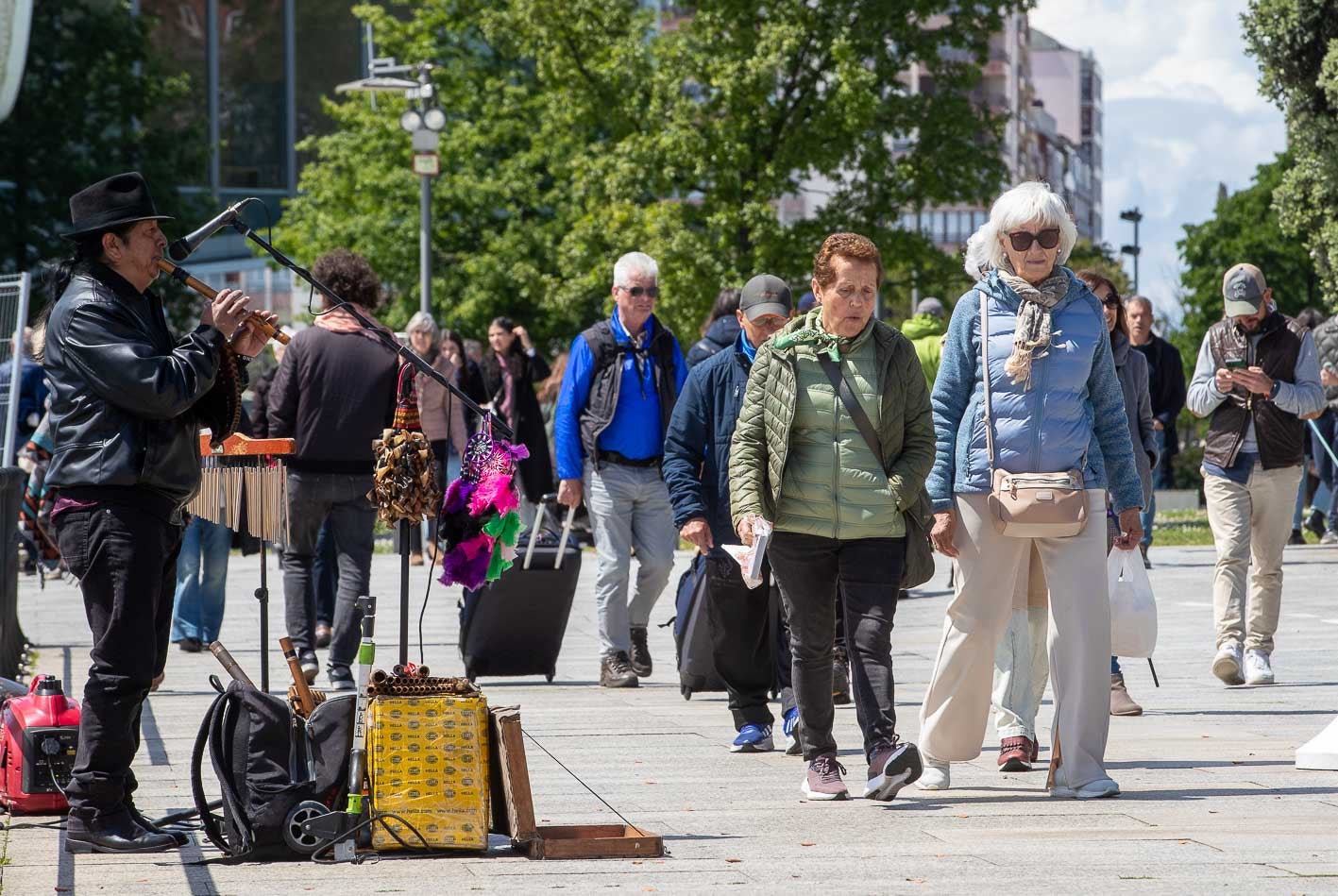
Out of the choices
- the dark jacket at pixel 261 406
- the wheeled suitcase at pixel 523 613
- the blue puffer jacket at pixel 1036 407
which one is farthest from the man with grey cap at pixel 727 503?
the dark jacket at pixel 261 406

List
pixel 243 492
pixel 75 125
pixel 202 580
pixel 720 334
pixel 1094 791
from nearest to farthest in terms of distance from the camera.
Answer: pixel 1094 791 < pixel 243 492 < pixel 720 334 < pixel 202 580 < pixel 75 125

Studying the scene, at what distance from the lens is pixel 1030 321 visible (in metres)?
7.24

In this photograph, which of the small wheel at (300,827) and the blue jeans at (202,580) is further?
the blue jeans at (202,580)

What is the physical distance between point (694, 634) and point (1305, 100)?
19.1m

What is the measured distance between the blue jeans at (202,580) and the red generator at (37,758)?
4.60 meters

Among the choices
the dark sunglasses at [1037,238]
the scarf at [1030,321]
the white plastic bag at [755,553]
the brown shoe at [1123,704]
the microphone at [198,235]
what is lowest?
the brown shoe at [1123,704]

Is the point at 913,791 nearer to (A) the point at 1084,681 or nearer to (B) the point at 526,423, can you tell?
(A) the point at 1084,681

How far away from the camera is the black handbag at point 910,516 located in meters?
7.25

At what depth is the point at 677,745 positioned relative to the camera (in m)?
8.74

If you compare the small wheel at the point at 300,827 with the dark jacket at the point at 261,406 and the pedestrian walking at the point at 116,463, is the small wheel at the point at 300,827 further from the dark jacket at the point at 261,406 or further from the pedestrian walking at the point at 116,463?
the dark jacket at the point at 261,406

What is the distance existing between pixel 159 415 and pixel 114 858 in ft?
4.37

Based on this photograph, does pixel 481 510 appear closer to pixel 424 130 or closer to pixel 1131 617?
pixel 1131 617

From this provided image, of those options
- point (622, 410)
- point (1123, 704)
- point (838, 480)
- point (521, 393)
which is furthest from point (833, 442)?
point (521, 393)

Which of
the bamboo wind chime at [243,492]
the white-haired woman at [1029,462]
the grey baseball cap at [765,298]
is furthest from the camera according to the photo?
the bamboo wind chime at [243,492]
